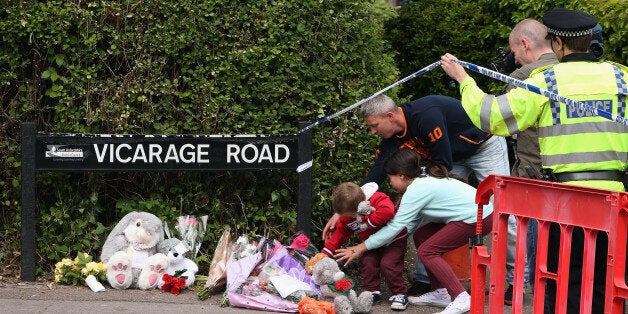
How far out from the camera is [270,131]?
6.91 meters

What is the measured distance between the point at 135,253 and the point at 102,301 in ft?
1.43

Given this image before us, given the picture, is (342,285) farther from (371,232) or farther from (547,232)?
(547,232)

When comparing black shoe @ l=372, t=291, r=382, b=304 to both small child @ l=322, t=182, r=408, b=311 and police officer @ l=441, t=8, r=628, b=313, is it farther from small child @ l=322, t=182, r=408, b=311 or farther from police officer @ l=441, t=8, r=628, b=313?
police officer @ l=441, t=8, r=628, b=313

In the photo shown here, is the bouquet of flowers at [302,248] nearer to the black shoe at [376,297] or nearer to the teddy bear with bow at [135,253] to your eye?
the black shoe at [376,297]

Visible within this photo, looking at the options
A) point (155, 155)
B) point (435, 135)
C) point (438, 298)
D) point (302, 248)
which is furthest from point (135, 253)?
point (435, 135)

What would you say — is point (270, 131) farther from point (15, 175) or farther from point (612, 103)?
point (612, 103)

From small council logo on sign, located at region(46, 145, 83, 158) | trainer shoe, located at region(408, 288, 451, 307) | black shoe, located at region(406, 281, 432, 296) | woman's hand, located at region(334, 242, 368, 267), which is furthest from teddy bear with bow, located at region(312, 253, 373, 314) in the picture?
small council logo on sign, located at region(46, 145, 83, 158)

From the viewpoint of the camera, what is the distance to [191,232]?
6.85 metres

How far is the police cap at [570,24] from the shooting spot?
15.1ft

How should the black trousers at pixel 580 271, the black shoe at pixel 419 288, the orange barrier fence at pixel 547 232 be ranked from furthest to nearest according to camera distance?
the black shoe at pixel 419 288
the black trousers at pixel 580 271
the orange barrier fence at pixel 547 232

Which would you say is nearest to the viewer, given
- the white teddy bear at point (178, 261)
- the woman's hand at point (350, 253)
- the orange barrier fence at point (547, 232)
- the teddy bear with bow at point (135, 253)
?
the orange barrier fence at point (547, 232)

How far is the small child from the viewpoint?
629cm

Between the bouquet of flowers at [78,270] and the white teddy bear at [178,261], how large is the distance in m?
0.41

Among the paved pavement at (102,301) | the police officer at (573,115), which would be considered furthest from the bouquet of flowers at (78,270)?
the police officer at (573,115)
